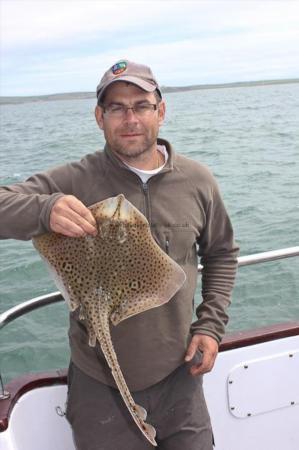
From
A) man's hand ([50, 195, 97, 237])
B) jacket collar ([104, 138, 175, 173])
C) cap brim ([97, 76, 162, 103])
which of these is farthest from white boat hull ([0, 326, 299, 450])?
cap brim ([97, 76, 162, 103])

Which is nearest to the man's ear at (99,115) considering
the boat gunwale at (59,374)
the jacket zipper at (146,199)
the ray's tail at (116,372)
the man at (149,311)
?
the man at (149,311)

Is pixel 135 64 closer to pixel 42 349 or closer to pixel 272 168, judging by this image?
pixel 42 349

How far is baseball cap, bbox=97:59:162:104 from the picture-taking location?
2.23 m

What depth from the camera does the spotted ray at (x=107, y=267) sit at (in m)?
1.97

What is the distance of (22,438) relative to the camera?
2.58 meters

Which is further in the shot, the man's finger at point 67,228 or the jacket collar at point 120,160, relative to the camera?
the jacket collar at point 120,160

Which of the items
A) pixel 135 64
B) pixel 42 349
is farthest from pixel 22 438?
pixel 42 349

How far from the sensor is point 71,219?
1903 millimetres

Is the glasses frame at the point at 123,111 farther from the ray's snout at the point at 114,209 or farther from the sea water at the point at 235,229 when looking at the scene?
the sea water at the point at 235,229

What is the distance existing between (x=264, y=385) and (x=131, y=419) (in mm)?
1096

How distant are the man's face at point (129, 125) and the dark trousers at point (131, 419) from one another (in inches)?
39.3

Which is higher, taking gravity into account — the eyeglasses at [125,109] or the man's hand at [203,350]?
the eyeglasses at [125,109]

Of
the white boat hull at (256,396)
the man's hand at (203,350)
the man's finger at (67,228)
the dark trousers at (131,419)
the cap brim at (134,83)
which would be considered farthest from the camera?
the white boat hull at (256,396)

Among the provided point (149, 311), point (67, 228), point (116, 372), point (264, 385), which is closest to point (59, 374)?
point (149, 311)
